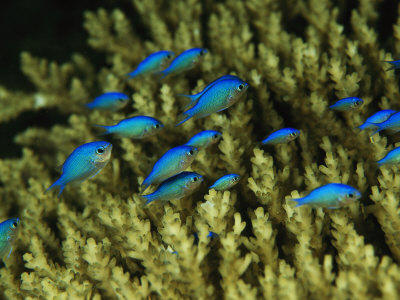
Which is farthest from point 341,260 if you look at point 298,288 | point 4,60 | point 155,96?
point 4,60

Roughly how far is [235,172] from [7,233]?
1753 mm

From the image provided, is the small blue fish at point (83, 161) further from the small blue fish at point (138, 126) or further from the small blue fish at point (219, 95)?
the small blue fish at point (219, 95)

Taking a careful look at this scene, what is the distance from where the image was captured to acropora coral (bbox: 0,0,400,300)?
1.72 meters

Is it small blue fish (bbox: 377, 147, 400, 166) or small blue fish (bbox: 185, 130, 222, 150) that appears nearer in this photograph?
small blue fish (bbox: 377, 147, 400, 166)

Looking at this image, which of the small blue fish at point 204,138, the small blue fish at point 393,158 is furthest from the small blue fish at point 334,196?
the small blue fish at point 204,138

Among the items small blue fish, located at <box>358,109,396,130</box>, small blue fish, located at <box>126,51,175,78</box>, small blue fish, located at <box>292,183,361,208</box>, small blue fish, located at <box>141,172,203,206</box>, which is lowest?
small blue fish, located at <box>141,172,203,206</box>

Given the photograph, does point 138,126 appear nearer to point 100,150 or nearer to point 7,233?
point 100,150

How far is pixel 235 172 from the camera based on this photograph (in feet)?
7.83

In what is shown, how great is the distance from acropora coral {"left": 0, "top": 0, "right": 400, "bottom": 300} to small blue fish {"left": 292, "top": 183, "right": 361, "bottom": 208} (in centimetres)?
23

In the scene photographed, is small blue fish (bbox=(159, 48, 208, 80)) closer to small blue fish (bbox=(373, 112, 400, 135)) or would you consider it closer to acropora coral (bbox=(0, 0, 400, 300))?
acropora coral (bbox=(0, 0, 400, 300))

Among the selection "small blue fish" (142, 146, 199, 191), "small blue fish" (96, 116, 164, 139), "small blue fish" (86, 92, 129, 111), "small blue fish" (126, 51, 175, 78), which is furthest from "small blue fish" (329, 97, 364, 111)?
"small blue fish" (86, 92, 129, 111)

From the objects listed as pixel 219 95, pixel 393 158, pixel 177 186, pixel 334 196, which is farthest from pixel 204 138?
pixel 393 158

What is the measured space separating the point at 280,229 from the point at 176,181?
87 centimetres

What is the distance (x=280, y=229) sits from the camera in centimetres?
212
